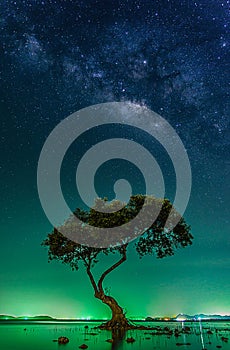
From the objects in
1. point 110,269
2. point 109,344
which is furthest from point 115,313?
point 109,344

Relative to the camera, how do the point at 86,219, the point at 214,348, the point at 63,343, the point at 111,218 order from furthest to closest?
the point at 86,219
the point at 111,218
the point at 63,343
the point at 214,348

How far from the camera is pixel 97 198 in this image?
114 feet

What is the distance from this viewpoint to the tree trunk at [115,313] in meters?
33.6

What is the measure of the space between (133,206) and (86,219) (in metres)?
5.55

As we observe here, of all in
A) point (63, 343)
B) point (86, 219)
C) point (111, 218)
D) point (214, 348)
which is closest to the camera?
point (214, 348)

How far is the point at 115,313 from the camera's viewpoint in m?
33.6

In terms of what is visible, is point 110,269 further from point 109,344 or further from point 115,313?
point 109,344

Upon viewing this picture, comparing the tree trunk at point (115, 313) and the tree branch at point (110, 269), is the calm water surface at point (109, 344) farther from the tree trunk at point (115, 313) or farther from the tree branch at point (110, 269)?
the tree branch at point (110, 269)

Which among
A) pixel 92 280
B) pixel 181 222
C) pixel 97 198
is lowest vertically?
pixel 92 280

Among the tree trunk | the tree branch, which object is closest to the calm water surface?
the tree trunk

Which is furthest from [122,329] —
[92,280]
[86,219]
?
[86,219]

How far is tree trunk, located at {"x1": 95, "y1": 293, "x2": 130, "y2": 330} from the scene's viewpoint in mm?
33594

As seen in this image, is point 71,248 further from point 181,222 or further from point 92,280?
point 181,222

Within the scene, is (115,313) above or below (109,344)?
above
